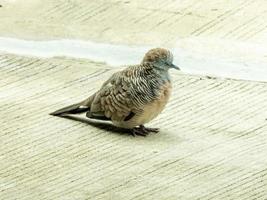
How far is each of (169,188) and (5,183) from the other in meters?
1.18

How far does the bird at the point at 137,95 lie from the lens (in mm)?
→ 8672

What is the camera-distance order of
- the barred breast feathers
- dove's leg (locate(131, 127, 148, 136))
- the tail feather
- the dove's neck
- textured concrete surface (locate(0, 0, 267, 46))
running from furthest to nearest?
textured concrete surface (locate(0, 0, 267, 46)) → the tail feather → dove's leg (locate(131, 127, 148, 136)) → the dove's neck → the barred breast feathers

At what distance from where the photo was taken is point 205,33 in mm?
11258

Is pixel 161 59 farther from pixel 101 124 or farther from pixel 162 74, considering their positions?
pixel 101 124

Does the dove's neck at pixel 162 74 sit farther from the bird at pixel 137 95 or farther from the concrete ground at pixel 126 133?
the concrete ground at pixel 126 133

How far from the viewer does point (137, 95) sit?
341 inches

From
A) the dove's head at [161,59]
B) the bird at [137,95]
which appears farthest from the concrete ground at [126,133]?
the dove's head at [161,59]

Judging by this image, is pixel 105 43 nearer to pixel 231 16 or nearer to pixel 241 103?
pixel 231 16

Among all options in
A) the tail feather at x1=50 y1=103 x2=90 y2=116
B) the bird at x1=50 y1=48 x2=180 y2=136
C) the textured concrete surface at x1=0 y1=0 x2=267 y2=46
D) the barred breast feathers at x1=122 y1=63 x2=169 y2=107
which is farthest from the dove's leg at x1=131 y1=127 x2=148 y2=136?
the textured concrete surface at x1=0 y1=0 x2=267 y2=46

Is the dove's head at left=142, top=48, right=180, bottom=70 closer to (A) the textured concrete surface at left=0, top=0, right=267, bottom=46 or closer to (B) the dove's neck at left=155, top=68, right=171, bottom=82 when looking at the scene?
(B) the dove's neck at left=155, top=68, right=171, bottom=82

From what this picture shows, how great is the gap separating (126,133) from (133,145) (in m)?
0.34

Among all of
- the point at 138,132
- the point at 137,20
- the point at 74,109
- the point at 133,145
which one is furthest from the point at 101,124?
the point at 137,20

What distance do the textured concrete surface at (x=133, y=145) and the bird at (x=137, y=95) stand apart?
0.47ft

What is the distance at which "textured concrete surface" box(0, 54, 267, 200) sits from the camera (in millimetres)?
7855
